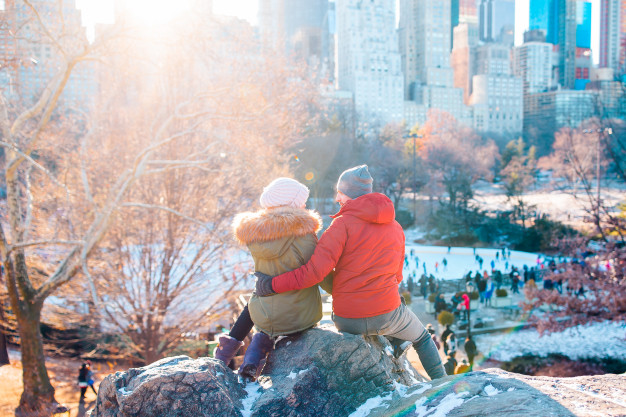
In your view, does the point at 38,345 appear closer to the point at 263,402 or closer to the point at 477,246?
the point at 263,402

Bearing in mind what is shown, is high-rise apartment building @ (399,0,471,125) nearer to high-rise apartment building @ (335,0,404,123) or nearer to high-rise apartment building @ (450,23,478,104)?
high-rise apartment building @ (335,0,404,123)

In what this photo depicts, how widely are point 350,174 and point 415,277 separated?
2079cm

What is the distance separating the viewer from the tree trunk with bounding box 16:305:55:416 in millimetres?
7691

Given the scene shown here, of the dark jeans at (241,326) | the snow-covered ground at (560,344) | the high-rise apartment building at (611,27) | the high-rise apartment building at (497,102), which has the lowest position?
the snow-covered ground at (560,344)

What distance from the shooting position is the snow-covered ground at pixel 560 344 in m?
14.6

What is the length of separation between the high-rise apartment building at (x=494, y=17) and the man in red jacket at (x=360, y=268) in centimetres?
17803

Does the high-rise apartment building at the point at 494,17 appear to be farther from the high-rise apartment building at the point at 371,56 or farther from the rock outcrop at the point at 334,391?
the rock outcrop at the point at 334,391

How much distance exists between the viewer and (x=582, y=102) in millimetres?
102625

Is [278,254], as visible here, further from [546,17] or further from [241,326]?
[546,17]

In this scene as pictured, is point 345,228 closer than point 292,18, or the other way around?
point 345,228

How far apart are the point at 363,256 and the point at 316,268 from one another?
0.30m

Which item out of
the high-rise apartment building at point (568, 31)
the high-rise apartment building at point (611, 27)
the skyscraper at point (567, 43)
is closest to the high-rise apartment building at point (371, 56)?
the high-rise apartment building at point (568, 31)

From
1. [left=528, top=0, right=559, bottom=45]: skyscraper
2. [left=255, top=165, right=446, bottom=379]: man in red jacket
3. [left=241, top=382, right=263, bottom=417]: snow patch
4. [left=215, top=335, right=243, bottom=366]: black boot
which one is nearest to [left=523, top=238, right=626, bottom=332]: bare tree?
[left=255, top=165, right=446, bottom=379]: man in red jacket

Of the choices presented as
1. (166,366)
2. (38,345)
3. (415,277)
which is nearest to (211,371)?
(166,366)
